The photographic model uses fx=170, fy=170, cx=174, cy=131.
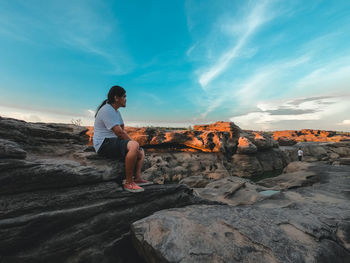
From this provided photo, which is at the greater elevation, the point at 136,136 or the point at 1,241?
the point at 136,136

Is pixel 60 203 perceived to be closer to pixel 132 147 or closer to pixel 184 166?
pixel 132 147

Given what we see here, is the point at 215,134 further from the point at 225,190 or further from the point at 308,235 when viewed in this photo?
the point at 308,235

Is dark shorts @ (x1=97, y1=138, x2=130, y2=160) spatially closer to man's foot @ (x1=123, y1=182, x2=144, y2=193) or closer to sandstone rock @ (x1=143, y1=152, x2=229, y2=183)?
man's foot @ (x1=123, y1=182, x2=144, y2=193)

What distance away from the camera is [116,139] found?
3.39m

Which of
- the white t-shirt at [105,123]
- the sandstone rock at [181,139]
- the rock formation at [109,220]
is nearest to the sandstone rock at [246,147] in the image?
the sandstone rock at [181,139]

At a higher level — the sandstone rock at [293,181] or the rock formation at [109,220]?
the rock formation at [109,220]

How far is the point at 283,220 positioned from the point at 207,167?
1366cm

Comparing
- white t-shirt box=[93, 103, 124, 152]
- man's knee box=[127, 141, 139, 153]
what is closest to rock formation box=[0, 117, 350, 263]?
white t-shirt box=[93, 103, 124, 152]

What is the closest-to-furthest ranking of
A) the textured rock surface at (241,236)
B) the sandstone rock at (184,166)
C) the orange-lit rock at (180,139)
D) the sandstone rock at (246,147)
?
the textured rock surface at (241,236), the sandstone rock at (184,166), the orange-lit rock at (180,139), the sandstone rock at (246,147)

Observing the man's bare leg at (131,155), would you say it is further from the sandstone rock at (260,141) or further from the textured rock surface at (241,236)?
the sandstone rock at (260,141)

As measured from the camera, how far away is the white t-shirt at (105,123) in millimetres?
3301

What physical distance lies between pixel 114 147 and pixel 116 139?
164mm

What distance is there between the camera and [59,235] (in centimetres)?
273

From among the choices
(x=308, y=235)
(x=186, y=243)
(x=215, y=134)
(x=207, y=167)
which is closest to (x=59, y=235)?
(x=186, y=243)
